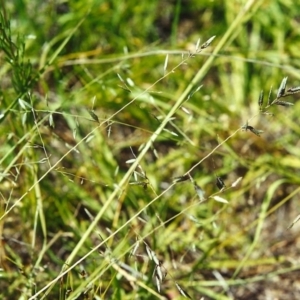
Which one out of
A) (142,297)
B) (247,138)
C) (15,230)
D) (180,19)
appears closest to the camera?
(142,297)

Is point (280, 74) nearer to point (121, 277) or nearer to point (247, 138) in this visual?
point (247, 138)

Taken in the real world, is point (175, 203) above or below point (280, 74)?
below

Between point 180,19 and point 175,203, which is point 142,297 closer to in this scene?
point 175,203

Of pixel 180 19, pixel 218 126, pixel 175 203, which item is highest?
pixel 180 19

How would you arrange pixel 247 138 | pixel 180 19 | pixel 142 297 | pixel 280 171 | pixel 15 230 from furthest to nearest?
pixel 180 19 < pixel 247 138 < pixel 280 171 < pixel 15 230 < pixel 142 297

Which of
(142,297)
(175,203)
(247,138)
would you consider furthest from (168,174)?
(142,297)

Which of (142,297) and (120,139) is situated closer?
(142,297)
